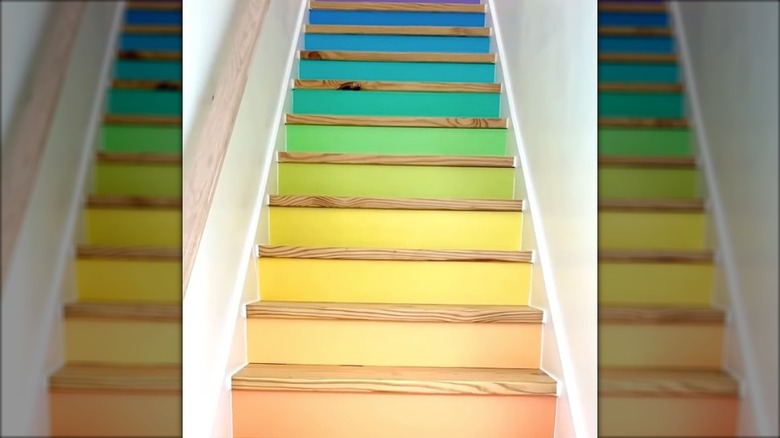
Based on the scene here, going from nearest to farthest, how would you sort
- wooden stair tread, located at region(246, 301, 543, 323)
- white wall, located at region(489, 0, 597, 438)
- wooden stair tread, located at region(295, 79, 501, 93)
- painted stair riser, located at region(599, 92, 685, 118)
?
1. painted stair riser, located at region(599, 92, 685, 118)
2. white wall, located at region(489, 0, 597, 438)
3. wooden stair tread, located at region(246, 301, 543, 323)
4. wooden stair tread, located at region(295, 79, 501, 93)

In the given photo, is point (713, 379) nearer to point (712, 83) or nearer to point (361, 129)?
point (712, 83)

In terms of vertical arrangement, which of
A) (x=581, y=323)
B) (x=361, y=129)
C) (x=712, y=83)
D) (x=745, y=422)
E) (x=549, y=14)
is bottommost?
(x=581, y=323)

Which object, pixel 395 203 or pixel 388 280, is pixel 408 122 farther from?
pixel 388 280

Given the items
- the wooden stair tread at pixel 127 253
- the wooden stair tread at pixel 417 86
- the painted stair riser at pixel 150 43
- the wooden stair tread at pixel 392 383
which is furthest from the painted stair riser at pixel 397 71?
the wooden stair tread at pixel 127 253

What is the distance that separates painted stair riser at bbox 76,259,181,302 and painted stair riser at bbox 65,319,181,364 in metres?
0.03

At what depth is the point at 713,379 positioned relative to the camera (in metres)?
0.48

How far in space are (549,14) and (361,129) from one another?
96 cm

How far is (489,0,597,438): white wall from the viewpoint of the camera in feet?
4.33

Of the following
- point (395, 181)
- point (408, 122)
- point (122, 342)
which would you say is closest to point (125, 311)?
point (122, 342)

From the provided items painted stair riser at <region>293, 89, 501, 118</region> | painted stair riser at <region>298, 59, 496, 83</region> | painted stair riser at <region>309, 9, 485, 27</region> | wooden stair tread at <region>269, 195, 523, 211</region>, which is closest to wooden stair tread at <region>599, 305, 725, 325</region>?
wooden stair tread at <region>269, 195, 523, 211</region>

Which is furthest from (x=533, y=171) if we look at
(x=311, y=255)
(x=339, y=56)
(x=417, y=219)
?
(x=339, y=56)

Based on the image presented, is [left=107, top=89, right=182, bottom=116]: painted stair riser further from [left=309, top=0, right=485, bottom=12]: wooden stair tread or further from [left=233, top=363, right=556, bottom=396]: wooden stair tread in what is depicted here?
[left=309, top=0, right=485, bottom=12]: wooden stair tread

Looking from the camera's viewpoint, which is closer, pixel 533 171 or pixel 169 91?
pixel 169 91

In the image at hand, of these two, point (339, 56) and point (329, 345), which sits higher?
point (339, 56)
